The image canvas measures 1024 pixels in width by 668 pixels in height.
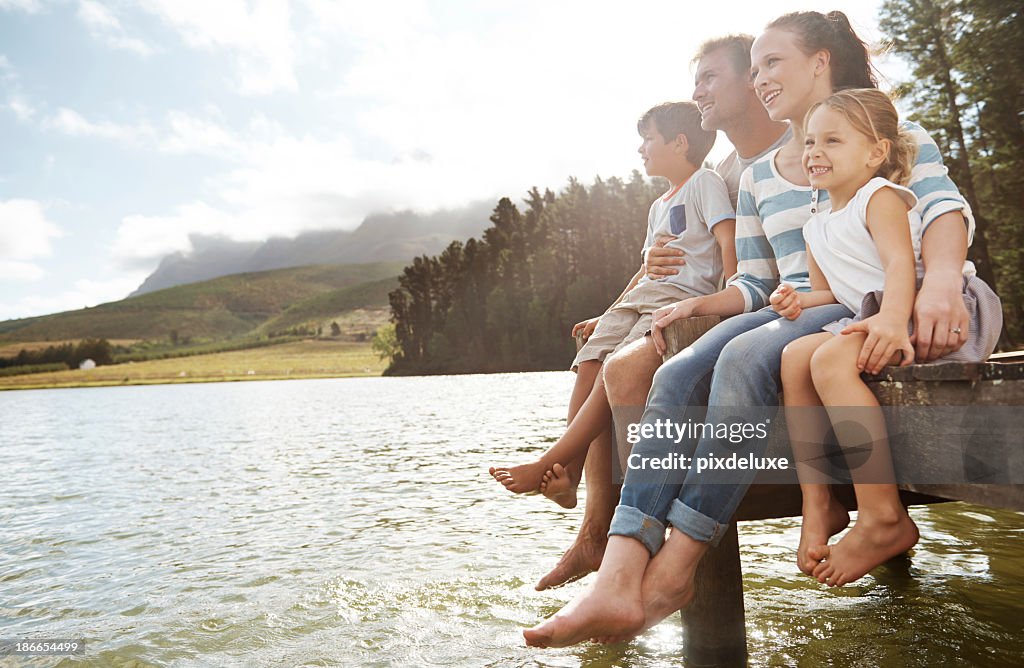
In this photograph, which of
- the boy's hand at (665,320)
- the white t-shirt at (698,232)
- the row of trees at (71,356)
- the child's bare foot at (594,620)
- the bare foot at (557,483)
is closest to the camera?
the child's bare foot at (594,620)

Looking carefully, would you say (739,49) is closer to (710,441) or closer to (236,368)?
(710,441)

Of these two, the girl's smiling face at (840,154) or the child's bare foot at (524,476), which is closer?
the girl's smiling face at (840,154)

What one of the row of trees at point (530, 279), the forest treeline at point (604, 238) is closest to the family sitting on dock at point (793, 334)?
the forest treeline at point (604, 238)

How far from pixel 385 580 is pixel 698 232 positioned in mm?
3208

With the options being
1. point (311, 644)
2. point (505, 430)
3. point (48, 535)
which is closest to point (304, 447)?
point (505, 430)

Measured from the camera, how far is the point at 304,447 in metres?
14.3

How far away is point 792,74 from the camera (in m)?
2.90

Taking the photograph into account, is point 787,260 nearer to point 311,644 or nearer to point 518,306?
point 311,644

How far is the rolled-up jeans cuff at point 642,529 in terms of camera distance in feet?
7.41

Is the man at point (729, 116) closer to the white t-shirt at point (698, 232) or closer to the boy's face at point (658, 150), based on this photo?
the white t-shirt at point (698, 232)

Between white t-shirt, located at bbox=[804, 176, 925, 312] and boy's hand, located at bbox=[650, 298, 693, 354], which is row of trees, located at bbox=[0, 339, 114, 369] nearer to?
boy's hand, located at bbox=[650, 298, 693, 354]

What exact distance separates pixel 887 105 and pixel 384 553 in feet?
15.7

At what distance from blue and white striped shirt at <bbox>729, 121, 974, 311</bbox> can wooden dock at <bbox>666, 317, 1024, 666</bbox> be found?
0.42 metres

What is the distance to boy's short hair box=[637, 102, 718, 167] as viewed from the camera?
Result: 3.83m
